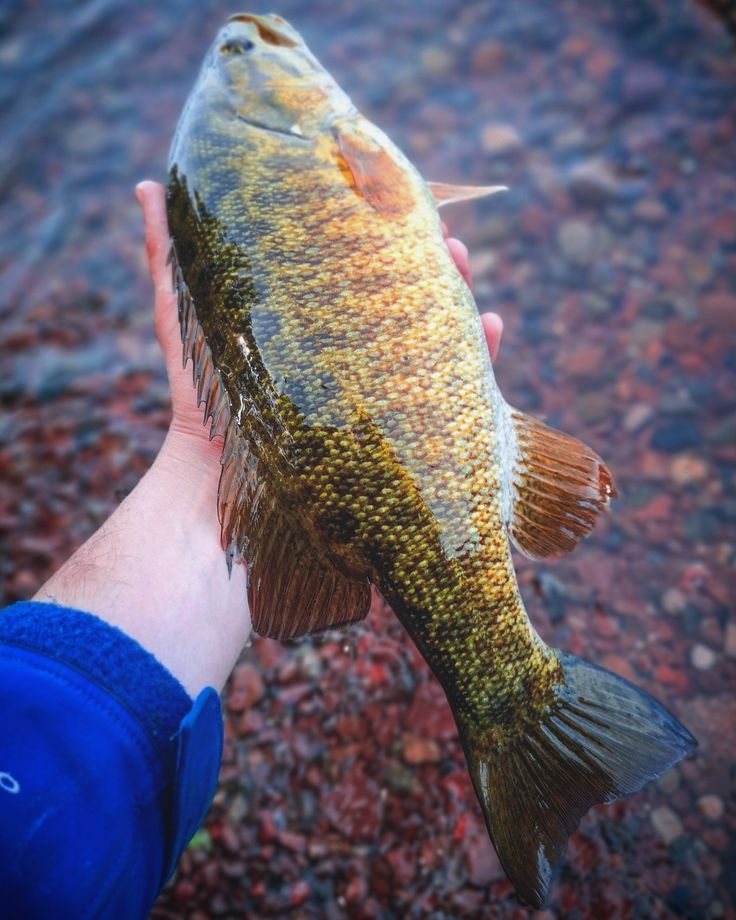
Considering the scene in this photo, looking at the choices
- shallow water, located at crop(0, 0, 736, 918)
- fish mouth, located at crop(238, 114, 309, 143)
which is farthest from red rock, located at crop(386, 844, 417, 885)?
fish mouth, located at crop(238, 114, 309, 143)

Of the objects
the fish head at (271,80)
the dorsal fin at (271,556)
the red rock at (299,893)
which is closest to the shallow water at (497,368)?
the red rock at (299,893)

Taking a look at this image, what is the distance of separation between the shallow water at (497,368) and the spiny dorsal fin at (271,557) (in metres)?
1.10

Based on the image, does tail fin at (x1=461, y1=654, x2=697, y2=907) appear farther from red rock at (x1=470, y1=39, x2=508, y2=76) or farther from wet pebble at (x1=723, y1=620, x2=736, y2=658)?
red rock at (x1=470, y1=39, x2=508, y2=76)

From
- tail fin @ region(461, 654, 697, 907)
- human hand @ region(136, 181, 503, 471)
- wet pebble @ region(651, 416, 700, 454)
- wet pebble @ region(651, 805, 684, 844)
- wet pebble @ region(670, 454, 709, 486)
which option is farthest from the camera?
wet pebble @ region(651, 416, 700, 454)

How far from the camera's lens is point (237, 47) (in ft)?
9.14

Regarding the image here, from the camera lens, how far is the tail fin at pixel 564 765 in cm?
190

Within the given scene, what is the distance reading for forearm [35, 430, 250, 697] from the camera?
199cm

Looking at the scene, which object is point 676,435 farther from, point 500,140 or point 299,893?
point 299,893

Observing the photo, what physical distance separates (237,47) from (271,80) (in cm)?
28

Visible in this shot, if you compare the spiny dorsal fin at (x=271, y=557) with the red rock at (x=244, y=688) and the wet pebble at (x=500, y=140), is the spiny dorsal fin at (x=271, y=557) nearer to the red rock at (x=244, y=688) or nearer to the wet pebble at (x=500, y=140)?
the red rock at (x=244, y=688)

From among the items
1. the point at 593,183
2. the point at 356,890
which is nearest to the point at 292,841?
the point at 356,890

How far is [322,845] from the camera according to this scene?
2.71 m

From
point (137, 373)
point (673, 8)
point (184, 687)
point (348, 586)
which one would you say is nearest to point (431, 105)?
point (673, 8)

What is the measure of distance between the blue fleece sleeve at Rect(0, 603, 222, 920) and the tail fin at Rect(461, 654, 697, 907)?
2.67ft
